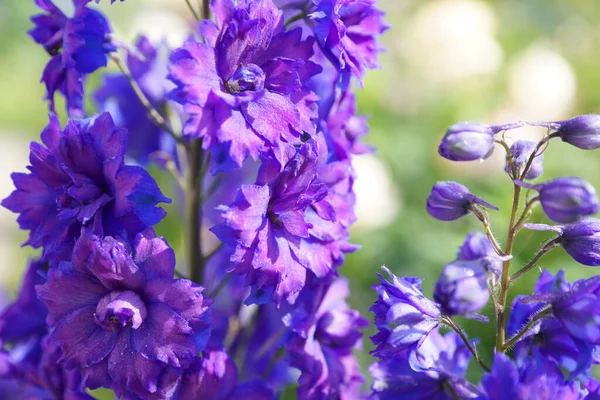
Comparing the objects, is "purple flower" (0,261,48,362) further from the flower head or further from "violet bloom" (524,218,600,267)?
"violet bloom" (524,218,600,267)

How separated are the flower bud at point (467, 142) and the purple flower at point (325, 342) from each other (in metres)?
0.21

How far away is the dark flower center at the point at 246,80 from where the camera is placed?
0.67 m

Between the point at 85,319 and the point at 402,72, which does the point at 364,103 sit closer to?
the point at 402,72

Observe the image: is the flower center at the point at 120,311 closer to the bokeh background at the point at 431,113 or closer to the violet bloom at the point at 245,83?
the violet bloom at the point at 245,83

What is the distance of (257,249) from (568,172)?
0.92 metres

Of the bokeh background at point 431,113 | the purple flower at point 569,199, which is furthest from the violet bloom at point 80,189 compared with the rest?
the bokeh background at point 431,113

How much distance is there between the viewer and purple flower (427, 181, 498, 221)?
658 mm

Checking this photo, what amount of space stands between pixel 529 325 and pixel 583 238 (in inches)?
3.3

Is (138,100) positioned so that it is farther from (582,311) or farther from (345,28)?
(582,311)

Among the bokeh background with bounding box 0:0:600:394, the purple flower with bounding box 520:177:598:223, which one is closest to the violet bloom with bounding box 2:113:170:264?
the purple flower with bounding box 520:177:598:223

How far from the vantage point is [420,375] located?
71cm

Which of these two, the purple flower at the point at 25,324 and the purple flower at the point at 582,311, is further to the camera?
the purple flower at the point at 25,324

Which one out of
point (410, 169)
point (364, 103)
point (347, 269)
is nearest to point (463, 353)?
point (347, 269)

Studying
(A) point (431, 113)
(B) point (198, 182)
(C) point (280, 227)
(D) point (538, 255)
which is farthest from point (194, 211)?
(A) point (431, 113)
